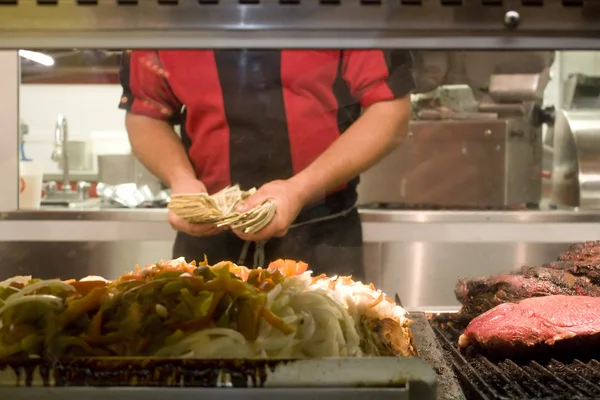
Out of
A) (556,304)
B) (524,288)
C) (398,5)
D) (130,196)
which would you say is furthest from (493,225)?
(130,196)

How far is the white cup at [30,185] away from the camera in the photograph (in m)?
1.52

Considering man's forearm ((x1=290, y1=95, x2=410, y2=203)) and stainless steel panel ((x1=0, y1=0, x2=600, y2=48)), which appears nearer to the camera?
stainless steel panel ((x1=0, y1=0, x2=600, y2=48))

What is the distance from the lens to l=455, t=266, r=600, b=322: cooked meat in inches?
59.4

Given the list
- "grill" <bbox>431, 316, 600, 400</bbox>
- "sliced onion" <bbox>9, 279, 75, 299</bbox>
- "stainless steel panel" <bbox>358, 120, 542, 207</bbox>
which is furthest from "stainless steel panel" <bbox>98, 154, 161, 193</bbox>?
"grill" <bbox>431, 316, 600, 400</bbox>

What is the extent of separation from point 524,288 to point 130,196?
3.65 feet

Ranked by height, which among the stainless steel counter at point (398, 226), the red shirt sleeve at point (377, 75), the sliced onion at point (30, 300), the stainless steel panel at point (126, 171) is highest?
the red shirt sleeve at point (377, 75)

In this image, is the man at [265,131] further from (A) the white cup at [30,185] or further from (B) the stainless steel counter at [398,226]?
(A) the white cup at [30,185]

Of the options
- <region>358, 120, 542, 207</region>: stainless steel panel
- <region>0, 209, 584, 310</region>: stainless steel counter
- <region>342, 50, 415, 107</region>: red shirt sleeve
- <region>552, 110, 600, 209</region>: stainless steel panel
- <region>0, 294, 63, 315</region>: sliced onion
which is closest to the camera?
<region>0, 294, 63, 315</region>: sliced onion

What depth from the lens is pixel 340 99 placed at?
1.40m

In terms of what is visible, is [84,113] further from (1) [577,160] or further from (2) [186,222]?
(1) [577,160]

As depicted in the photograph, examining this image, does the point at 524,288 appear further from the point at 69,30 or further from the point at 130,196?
the point at 69,30

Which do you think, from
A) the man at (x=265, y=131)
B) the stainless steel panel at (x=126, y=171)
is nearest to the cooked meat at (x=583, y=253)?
the man at (x=265, y=131)

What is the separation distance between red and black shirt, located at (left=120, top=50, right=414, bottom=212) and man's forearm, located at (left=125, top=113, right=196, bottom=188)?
0.02 metres

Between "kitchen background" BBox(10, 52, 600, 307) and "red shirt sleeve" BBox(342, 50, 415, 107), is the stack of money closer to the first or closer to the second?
"kitchen background" BBox(10, 52, 600, 307)
